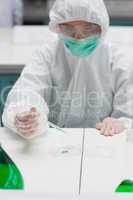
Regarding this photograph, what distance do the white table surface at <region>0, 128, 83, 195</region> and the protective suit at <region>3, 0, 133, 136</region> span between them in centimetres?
22

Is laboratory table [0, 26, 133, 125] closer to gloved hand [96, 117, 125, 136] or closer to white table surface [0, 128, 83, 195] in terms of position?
gloved hand [96, 117, 125, 136]

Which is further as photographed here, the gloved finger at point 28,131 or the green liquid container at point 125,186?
the gloved finger at point 28,131

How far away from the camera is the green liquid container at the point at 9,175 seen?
1.29 metres

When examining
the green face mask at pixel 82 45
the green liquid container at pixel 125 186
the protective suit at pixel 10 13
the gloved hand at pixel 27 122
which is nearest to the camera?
the green liquid container at pixel 125 186

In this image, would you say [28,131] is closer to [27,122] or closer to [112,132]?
[27,122]

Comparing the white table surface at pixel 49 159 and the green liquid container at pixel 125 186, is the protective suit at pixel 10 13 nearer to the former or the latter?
the white table surface at pixel 49 159

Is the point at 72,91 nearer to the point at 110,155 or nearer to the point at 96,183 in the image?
the point at 110,155

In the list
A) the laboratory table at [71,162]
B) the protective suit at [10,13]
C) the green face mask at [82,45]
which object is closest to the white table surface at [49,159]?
the laboratory table at [71,162]

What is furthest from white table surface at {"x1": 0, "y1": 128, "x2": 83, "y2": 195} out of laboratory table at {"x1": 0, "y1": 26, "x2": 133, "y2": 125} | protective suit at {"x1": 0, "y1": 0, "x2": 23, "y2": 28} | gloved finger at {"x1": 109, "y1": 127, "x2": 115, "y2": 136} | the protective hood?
protective suit at {"x1": 0, "y1": 0, "x2": 23, "y2": 28}

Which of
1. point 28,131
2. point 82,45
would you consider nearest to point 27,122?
point 28,131

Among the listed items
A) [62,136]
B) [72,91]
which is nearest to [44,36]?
[72,91]

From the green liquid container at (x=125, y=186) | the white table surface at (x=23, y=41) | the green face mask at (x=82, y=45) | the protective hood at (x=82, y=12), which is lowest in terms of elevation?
the green liquid container at (x=125, y=186)

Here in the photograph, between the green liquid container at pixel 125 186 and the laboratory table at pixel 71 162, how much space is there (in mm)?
16

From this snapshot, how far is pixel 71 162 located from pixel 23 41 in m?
1.44
